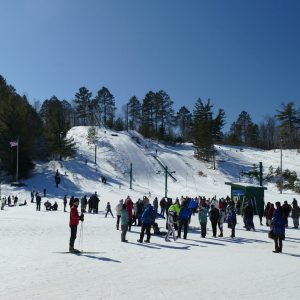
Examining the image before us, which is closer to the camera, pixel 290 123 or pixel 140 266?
pixel 140 266

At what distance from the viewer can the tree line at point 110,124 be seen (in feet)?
172

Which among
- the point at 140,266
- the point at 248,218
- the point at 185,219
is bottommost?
the point at 140,266

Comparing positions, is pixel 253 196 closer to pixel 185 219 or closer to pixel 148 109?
pixel 185 219

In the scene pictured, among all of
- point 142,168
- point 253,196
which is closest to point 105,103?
point 142,168

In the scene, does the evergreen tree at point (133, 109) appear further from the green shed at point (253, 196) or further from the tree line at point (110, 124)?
the green shed at point (253, 196)

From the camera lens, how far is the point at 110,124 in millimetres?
100312

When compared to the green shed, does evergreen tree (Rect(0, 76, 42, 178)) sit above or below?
above

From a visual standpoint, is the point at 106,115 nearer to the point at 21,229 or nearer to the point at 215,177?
the point at 215,177

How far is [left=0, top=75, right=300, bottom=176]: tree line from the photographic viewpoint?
2067 inches

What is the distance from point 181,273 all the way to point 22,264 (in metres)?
4.29

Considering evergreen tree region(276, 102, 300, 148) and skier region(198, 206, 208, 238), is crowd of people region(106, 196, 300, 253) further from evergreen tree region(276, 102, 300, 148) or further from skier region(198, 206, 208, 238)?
evergreen tree region(276, 102, 300, 148)

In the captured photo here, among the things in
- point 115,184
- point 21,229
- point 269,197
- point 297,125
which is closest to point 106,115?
point 297,125

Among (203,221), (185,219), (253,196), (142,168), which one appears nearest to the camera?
(185,219)

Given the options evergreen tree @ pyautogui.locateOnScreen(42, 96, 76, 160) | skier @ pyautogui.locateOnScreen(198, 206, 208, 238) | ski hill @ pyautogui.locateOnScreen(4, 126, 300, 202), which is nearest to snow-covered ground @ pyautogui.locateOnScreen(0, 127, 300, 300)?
skier @ pyautogui.locateOnScreen(198, 206, 208, 238)
